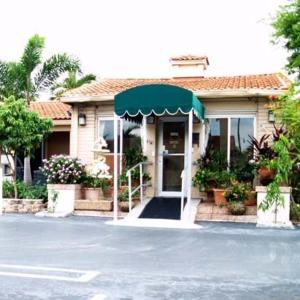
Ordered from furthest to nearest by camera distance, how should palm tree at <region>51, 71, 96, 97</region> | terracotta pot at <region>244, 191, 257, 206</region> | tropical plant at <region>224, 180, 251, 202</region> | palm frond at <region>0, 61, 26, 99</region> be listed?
1. palm tree at <region>51, 71, 96, 97</region>
2. palm frond at <region>0, 61, 26, 99</region>
3. terracotta pot at <region>244, 191, 257, 206</region>
4. tropical plant at <region>224, 180, 251, 202</region>

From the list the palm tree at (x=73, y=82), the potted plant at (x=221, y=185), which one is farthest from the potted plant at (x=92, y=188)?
the palm tree at (x=73, y=82)

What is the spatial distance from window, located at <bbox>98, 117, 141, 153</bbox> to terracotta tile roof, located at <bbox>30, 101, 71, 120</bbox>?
2.67 meters

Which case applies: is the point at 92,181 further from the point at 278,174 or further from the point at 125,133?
the point at 278,174

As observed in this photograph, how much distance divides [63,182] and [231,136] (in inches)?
191

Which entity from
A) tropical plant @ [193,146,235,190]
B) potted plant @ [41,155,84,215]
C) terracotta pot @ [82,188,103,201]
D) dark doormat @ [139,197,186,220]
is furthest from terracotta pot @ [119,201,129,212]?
tropical plant @ [193,146,235,190]

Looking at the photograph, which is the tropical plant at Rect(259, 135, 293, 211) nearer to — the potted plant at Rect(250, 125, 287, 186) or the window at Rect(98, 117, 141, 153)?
the potted plant at Rect(250, 125, 287, 186)

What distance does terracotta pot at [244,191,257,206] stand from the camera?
1150 centimetres

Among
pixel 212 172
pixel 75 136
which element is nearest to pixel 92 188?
pixel 75 136

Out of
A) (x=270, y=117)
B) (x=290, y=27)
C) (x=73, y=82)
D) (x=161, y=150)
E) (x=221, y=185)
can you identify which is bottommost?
(x=221, y=185)

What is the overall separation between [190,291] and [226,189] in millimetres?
6589

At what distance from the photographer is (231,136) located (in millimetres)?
13086

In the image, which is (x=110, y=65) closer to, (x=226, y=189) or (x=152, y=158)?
(x=152, y=158)

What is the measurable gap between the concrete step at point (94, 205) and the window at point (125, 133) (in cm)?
217

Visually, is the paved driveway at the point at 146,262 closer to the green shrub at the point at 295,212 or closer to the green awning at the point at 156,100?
the green shrub at the point at 295,212
